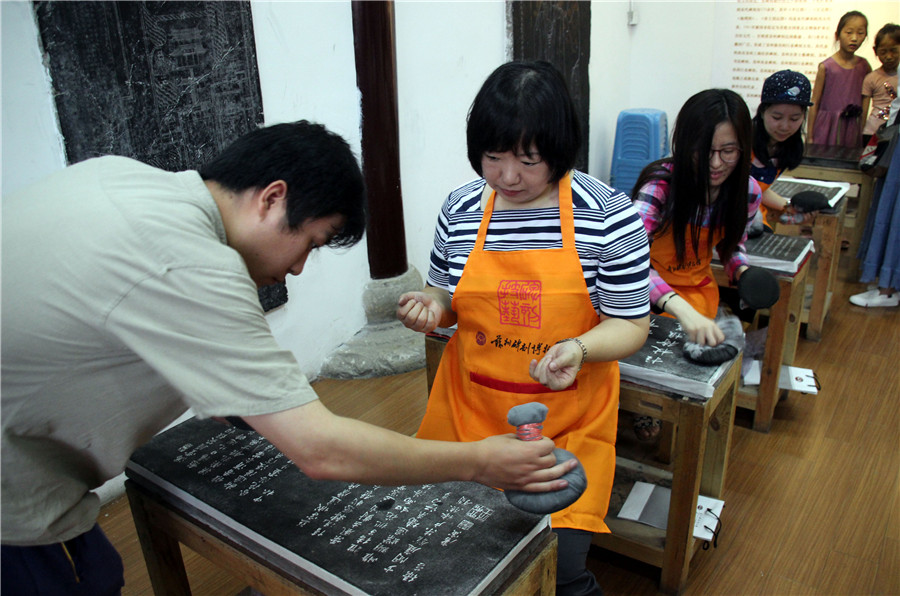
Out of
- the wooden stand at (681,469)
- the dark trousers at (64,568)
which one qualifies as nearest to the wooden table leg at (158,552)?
the dark trousers at (64,568)

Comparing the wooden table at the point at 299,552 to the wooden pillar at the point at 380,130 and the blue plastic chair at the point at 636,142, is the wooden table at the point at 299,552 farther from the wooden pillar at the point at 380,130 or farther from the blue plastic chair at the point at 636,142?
the blue plastic chair at the point at 636,142

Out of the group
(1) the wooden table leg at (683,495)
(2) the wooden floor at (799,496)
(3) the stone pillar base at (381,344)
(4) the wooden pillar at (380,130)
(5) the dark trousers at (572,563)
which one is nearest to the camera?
(5) the dark trousers at (572,563)

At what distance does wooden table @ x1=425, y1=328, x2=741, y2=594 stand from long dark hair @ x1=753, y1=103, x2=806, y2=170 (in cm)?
128

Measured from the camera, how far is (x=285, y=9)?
286 cm

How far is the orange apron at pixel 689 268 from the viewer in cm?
232

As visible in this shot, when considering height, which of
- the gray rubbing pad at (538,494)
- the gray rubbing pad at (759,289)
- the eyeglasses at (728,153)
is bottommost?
the gray rubbing pad at (759,289)

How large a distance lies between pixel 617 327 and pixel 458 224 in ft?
1.53

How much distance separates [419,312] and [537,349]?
11.8 inches

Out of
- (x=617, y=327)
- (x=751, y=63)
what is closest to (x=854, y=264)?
(x=751, y=63)

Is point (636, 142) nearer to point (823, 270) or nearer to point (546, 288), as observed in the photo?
point (823, 270)

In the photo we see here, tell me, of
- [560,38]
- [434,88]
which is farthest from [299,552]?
[560,38]

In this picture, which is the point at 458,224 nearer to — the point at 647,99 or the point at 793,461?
the point at 793,461

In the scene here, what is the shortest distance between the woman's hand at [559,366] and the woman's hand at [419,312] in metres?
0.32

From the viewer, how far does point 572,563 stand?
155 cm
